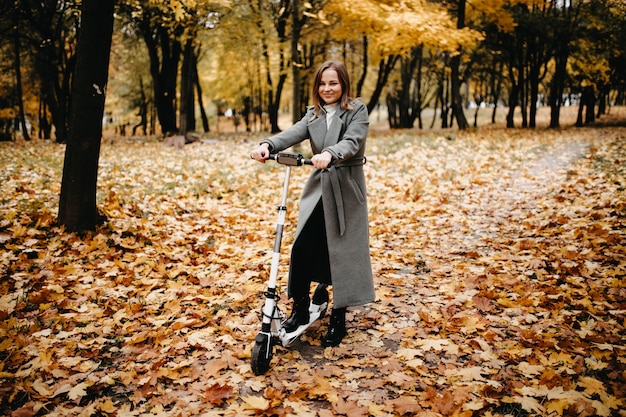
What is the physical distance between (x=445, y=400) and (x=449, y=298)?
1713 mm

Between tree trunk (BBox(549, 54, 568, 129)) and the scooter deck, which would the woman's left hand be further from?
tree trunk (BBox(549, 54, 568, 129))

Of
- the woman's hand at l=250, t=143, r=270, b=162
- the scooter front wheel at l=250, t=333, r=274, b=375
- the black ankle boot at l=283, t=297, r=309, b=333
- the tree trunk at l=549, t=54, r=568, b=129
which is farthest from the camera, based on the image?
the tree trunk at l=549, t=54, r=568, b=129

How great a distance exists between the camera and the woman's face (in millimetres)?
3051


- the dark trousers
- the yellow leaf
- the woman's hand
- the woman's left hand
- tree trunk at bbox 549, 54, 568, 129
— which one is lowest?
the yellow leaf

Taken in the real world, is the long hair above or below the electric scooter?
above

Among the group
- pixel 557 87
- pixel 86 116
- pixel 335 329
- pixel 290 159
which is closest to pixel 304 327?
pixel 335 329

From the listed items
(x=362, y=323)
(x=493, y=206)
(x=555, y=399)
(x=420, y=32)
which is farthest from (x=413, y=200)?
(x=420, y=32)

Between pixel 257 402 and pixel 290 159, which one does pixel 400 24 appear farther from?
pixel 257 402

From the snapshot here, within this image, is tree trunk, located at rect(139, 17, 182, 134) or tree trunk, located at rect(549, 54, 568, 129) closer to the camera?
tree trunk, located at rect(139, 17, 182, 134)

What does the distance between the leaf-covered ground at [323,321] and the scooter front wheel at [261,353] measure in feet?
0.28

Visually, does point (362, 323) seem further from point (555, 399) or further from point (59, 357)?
Answer: point (59, 357)

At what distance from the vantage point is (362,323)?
387cm

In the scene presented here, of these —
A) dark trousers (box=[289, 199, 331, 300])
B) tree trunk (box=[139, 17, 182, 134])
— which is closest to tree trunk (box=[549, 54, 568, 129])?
tree trunk (box=[139, 17, 182, 134])

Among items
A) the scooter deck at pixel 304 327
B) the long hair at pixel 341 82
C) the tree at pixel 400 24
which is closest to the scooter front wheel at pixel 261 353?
the scooter deck at pixel 304 327
